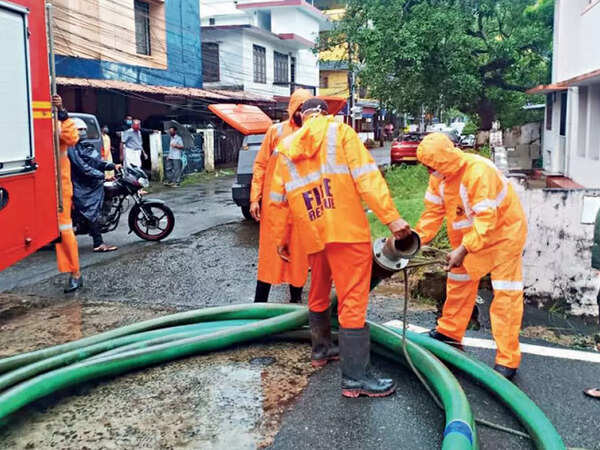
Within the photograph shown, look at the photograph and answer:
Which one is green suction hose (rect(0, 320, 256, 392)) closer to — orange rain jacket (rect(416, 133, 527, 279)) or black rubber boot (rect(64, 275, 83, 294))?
orange rain jacket (rect(416, 133, 527, 279))

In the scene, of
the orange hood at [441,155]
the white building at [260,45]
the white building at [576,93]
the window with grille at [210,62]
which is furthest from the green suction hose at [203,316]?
the window with grille at [210,62]

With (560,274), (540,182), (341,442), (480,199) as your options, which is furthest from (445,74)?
(341,442)

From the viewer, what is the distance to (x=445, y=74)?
16734 mm

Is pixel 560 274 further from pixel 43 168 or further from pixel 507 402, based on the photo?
pixel 43 168

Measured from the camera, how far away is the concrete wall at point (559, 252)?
5.39 meters

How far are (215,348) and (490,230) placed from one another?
1952mm

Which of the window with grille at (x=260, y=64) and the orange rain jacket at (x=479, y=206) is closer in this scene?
the orange rain jacket at (x=479, y=206)

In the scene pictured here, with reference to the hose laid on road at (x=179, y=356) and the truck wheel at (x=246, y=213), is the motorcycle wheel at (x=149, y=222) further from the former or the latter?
the hose laid on road at (x=179, y=356)

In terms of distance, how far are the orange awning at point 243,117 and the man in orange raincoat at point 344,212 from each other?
19.6 ft

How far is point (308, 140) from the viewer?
357 centimetres

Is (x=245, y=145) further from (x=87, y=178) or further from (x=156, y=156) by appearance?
(x=156, y=156)

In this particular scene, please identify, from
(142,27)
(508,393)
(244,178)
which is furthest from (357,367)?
(142,27)

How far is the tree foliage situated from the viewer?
15.5m

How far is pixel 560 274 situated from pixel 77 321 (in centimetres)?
419
